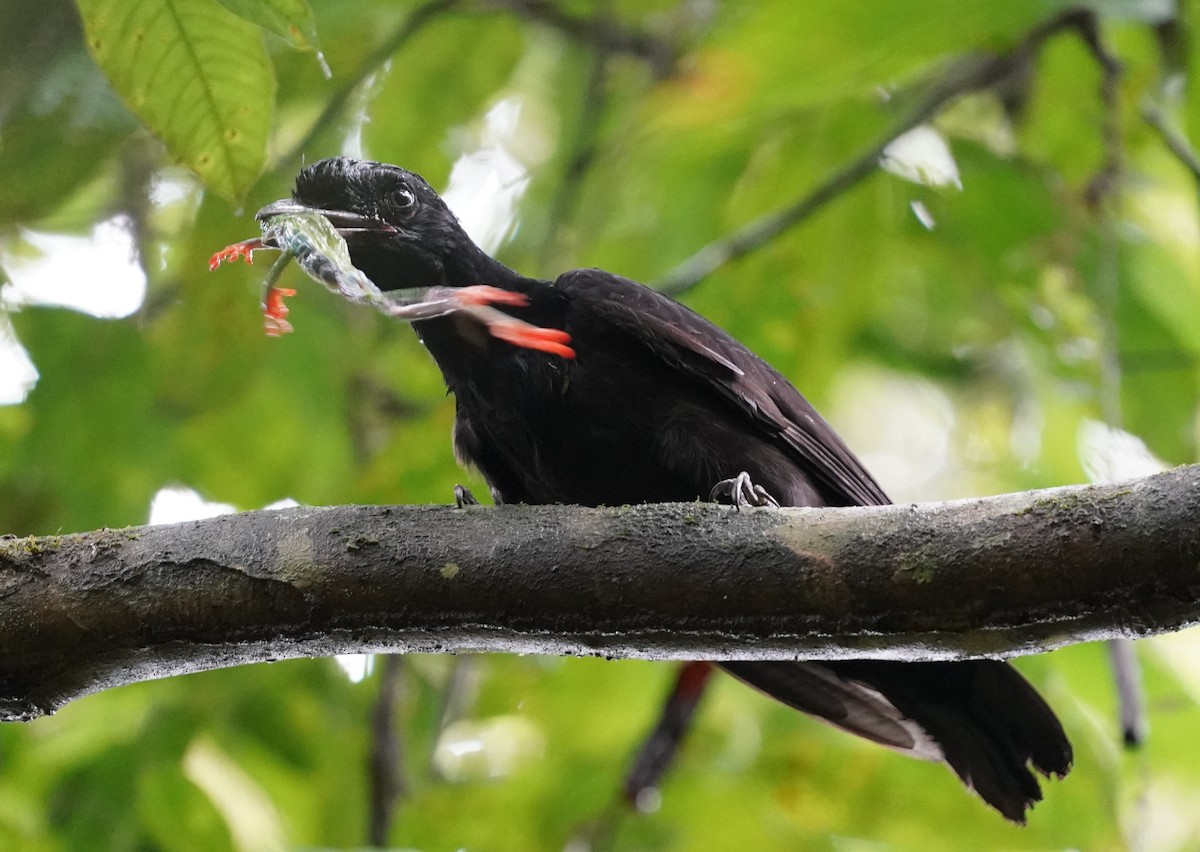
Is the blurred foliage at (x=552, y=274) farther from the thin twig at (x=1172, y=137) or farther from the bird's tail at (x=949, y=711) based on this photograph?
the bird's tail at (x=949, y=711)

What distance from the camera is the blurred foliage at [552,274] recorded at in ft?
11.3

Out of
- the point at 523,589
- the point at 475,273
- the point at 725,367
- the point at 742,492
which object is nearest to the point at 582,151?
the point at 475,273

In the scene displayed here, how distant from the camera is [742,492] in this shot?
2719 mm

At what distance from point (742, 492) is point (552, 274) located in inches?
92.8

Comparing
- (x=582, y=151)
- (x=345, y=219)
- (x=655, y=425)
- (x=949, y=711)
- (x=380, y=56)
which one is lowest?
(x=949, y=711)

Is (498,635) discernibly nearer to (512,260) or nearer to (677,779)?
(677,779)

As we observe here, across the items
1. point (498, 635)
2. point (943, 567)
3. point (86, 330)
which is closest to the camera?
point (943, 567)

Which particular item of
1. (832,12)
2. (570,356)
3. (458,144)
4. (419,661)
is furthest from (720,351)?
(419,661)

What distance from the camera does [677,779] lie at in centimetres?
387

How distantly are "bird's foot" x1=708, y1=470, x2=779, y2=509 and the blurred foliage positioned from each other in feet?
2.94

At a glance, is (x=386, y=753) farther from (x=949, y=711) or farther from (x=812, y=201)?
(x=812, y=201)

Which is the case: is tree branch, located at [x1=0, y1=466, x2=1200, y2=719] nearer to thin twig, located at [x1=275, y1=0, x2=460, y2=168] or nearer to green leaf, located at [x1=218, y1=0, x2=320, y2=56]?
green leaf, located at [x1=218, y1=0, x2=320, y2=56]

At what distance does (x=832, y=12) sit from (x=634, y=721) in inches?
82.8

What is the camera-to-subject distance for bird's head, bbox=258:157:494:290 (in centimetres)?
307
